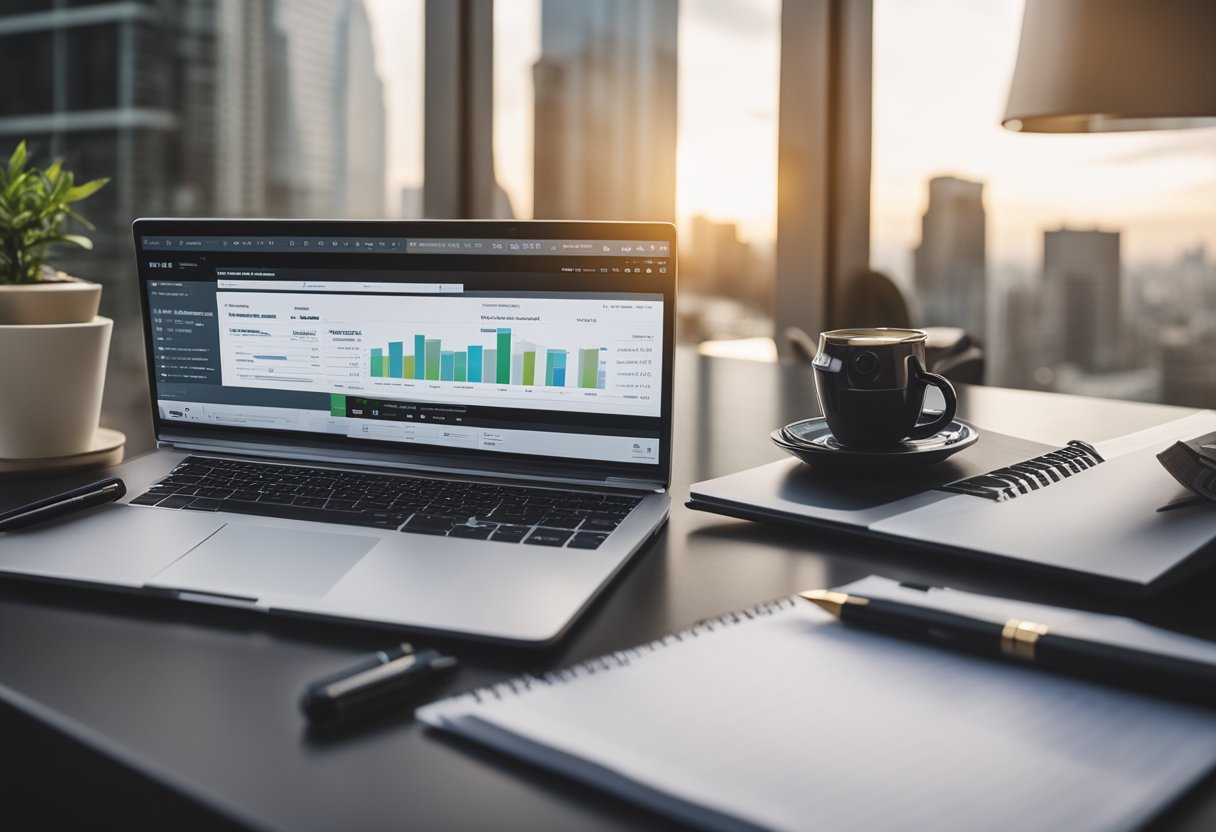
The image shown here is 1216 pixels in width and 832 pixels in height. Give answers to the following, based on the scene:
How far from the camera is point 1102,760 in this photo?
0.43 m

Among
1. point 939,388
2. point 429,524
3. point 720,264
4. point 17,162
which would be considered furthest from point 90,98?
point 939,388

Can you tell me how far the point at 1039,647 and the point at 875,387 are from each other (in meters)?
0.37

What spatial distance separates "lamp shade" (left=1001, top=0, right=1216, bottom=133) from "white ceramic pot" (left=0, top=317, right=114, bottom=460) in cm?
162

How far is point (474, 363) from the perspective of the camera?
0.92 m

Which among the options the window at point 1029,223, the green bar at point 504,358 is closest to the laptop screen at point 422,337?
the green bar at point 504,358

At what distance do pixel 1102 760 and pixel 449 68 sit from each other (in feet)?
11.5

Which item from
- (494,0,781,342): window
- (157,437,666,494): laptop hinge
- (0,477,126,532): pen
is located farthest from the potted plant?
(494,0,781,342): window

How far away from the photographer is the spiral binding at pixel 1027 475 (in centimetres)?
82

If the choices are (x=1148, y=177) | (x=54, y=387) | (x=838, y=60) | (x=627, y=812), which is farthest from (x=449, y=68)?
(x=627, y=812)

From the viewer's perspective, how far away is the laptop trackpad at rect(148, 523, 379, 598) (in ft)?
2.15

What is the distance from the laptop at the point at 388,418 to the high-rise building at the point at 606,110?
2.22 m

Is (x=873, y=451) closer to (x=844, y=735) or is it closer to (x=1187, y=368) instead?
(x=844, y=735)

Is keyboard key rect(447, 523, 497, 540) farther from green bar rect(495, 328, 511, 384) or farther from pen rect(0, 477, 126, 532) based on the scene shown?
pen rect(0, 477, 126, 532)

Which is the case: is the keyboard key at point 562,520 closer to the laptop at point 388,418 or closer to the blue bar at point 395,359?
the laptop at point 388,418
